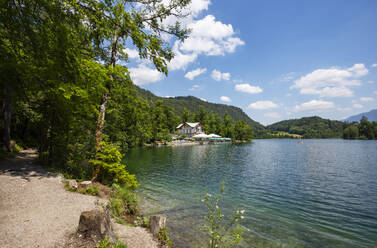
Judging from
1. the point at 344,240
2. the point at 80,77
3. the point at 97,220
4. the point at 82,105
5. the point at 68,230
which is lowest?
the point at 344,240

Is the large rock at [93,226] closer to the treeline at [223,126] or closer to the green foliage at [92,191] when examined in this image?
the green foliage at [92,191]

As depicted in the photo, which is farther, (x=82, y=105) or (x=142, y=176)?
(x=142, y=176)

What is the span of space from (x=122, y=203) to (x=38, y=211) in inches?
106

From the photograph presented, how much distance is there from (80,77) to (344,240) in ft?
36.5

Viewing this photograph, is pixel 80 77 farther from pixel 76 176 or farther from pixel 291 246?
pixel 291 246

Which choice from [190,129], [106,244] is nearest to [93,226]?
[106,244]

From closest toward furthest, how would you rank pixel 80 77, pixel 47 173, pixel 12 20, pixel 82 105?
pixel 12 20
pixel 80 77
pixel 82 105
pixel 47 173

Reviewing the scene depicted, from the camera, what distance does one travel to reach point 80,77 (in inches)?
219

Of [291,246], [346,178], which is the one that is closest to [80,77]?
[291,246]

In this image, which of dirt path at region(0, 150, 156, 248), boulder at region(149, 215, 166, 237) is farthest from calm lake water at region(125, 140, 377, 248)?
dirt path at region(0, 150, 156, 248)

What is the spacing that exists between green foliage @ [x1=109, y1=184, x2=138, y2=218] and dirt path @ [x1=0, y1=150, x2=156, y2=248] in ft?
2.29

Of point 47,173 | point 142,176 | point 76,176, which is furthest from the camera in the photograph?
point 142,176

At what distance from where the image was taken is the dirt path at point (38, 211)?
4230mm

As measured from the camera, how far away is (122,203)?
7.26 m
